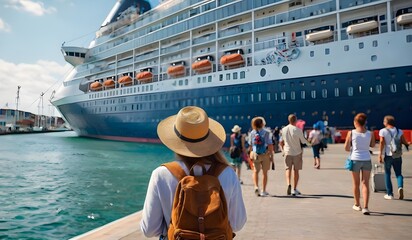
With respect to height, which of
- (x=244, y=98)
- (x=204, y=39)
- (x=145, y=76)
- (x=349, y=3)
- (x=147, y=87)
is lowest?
(x=244, y=98)

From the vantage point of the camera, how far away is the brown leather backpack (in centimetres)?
137

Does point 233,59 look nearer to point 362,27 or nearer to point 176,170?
point 362,27

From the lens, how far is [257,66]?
71.2 feet

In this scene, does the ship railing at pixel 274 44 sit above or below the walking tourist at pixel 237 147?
above

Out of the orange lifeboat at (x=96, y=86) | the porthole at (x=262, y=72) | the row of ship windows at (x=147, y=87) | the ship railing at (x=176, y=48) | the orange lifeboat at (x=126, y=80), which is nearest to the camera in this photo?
the porthole at (x=262, y=72)

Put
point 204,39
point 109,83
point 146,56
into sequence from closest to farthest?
point 204,39
point 146,56
point 109,83

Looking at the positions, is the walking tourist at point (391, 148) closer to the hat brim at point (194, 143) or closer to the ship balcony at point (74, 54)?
the hat brim at point (194, 143)

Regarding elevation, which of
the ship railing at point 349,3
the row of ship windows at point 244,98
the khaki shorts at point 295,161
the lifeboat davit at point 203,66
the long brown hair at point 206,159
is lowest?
the khaki shorts at point 295,161

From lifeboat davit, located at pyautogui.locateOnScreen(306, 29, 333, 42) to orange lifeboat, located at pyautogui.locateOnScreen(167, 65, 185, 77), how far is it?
1210cm

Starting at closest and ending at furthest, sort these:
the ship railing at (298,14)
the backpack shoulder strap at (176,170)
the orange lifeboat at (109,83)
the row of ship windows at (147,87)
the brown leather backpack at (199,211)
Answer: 1. the brown leather backpack at (199,211)
2. the backpack shoulder strap at (176,170)
3. the ship railing at (298,14)
4. the row of ship windows at (147,87)
5. the orange lifeboat at (109,83)

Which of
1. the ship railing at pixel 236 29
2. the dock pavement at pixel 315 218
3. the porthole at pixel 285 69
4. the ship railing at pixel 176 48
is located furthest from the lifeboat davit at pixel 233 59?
the dock pavement at pixel 315 218

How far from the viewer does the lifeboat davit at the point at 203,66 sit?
993 inches

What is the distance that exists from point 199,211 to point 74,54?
46.8 meters

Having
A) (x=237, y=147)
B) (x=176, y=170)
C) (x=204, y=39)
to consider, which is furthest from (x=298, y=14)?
(x=176, y=170)
